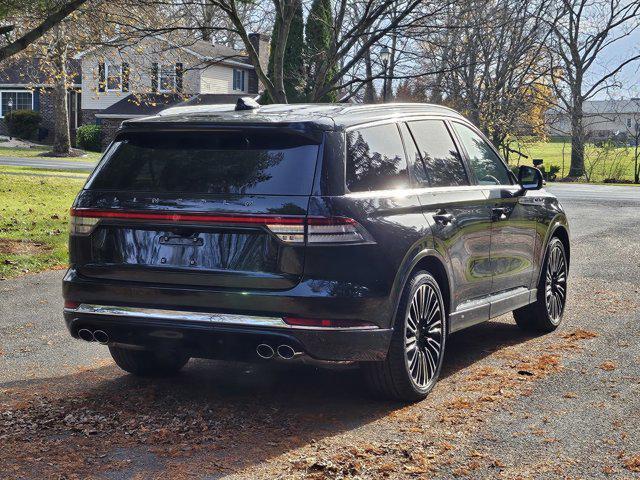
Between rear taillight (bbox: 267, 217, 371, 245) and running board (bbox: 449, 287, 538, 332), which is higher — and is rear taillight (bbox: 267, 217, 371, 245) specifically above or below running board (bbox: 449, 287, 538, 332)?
above

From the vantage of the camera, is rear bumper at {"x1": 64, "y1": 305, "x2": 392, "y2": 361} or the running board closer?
rear bumper at {"x1": 64, "y1": 305, "x2": 392, "y2": 361}

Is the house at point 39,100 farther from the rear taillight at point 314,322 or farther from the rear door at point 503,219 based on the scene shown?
the rear taillight at point 314,322

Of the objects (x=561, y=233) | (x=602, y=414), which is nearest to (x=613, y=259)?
(x=561, y=233)

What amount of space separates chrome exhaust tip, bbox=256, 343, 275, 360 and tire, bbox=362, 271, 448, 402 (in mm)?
749

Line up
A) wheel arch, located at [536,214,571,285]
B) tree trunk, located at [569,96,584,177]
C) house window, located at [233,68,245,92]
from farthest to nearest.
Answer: house window, located at [233,68,245,92]
tree trunk, located at [569,96,584,177]
wheel arch, located at [536,214,571,285]

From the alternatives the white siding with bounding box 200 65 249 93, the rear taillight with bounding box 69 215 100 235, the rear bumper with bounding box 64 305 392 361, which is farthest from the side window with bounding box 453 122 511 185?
the white siding with bounding box 200 65 249 93

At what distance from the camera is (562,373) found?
713 centimetres

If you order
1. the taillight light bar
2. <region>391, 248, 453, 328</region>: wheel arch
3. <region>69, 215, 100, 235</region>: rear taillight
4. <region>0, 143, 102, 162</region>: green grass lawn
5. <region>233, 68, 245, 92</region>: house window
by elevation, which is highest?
<region>233, 68, 245, 92</region>: house window

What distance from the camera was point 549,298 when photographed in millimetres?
8742

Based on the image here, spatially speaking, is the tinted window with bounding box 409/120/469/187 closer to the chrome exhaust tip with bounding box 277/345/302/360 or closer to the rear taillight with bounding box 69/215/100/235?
the chrome exhaust tip with bounding box 277/345/302/360

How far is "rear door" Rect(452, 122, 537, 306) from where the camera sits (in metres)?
7.55

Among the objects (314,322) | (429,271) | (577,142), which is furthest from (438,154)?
(577,142)

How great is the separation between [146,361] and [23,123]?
189 feet

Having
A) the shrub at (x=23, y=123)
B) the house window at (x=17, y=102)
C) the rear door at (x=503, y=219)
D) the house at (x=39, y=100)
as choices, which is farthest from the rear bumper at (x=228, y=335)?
the house window at (x=17, y=102)
